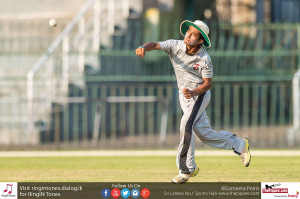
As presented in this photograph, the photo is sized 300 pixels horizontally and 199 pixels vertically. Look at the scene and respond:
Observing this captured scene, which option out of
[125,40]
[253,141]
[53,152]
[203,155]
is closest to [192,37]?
[203,155]

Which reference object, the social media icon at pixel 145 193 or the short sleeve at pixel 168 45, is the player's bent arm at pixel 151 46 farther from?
the social media icon at pixel 145 193

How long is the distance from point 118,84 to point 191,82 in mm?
11117

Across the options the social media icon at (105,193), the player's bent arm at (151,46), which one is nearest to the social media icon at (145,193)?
the social media icon at (105,193)

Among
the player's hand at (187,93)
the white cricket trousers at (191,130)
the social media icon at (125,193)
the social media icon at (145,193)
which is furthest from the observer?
the white cricket trousers at (191,130)

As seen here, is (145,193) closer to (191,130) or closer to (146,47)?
(191,130)

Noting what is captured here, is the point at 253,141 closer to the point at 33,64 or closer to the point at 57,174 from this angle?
the point at 33,64

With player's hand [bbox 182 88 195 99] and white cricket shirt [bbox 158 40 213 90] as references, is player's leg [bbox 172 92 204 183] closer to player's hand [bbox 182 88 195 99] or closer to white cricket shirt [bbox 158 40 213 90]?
white cricket shirt [bbox 158 40 213 90]

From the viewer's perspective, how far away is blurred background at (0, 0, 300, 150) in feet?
69.5

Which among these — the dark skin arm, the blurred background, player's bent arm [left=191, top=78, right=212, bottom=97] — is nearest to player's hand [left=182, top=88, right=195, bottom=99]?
the dark skin arm

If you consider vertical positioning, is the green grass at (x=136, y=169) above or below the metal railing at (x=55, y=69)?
below

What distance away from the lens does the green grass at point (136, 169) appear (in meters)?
12.0

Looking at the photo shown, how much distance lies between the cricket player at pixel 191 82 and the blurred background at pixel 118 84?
837 centimetres

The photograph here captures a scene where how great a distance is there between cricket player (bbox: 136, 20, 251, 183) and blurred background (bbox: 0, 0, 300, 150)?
8365 mm

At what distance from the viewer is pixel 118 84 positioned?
73.5ft
